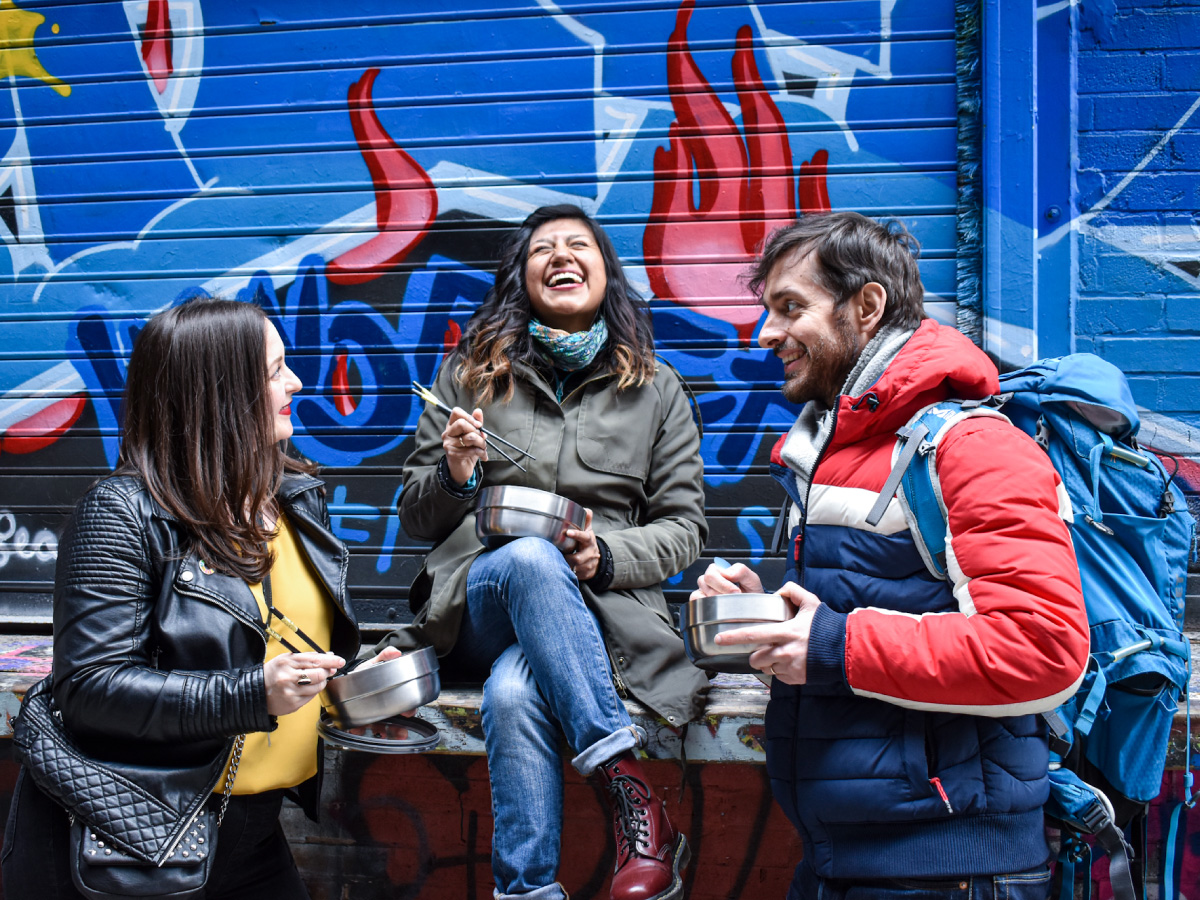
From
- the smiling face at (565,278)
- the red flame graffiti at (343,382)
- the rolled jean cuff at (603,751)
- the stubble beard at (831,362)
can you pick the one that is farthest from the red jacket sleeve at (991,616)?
the red flame graffiti at (343,382)

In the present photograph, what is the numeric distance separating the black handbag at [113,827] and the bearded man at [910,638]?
1186 millimetres

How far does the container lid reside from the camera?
6.66 ft

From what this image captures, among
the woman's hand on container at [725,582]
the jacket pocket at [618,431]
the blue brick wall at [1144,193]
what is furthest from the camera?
the blue brick wall at [1144,193]

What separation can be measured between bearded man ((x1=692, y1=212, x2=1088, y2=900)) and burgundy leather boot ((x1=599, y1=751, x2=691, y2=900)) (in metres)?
0.36

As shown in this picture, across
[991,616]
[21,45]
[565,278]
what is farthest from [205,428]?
[21,45]

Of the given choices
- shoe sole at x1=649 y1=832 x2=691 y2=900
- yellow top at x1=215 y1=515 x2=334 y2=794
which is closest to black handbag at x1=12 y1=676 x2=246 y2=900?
yellow top at x1=215 y1=515 x2=334 y2=794

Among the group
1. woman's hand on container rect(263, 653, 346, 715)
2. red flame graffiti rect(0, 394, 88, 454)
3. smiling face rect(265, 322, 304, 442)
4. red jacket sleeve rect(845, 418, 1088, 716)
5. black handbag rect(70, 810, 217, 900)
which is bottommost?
black handbag rect(70, 810, 217, 900)

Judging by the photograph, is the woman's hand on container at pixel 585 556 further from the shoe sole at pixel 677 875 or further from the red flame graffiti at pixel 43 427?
the red flame graffiti at pixel 43 427

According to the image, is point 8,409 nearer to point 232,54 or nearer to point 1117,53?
point 232,54

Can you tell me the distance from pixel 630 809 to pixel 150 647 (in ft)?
3.88

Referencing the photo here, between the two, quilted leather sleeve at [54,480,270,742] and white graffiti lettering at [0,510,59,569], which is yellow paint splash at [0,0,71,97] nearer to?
white graffiti lettering at [0,510,59,569]

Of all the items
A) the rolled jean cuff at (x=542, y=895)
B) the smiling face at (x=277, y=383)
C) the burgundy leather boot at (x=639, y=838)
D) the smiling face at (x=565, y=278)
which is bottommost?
the rolled jean cuff at (x=542, y=895)

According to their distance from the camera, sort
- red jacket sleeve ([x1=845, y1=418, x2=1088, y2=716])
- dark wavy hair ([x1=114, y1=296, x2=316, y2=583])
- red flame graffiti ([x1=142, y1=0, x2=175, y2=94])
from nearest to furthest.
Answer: red jacket sleeve ([x1=845, y1=418, x2=1088, y2=716]), dark wavy hair ([x1=114, y1=296, x2=316, y2=583]), red flame graffiti ([x1=142, y1=0, x2=175, y2=94])

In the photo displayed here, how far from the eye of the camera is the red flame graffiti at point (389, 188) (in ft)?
12.6
